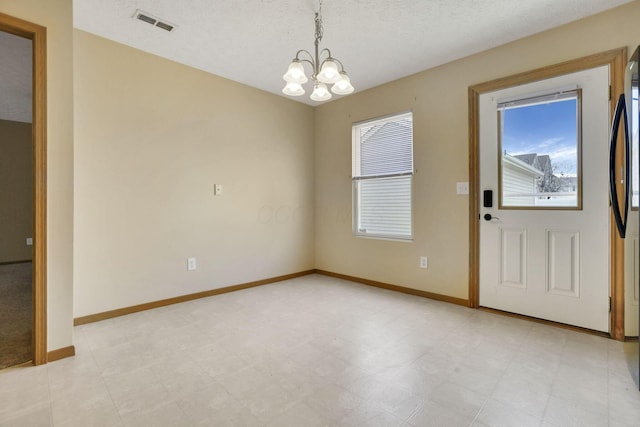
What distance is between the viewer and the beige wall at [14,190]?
5199 mm

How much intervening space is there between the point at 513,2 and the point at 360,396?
111 inches

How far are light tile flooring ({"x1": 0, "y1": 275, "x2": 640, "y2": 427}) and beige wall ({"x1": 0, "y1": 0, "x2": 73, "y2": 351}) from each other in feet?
0.97

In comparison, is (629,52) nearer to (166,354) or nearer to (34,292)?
(166,354)

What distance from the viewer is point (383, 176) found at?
12.5 feet

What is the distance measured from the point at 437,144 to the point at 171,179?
9.23 feet

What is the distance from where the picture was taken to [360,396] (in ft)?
5.38

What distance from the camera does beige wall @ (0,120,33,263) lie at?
17.1 ft

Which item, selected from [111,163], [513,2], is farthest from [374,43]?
[111,163]

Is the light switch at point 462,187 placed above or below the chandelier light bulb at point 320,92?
below

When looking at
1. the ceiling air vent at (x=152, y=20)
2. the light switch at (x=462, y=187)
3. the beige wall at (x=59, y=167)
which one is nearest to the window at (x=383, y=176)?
the light switch at (x=462, y=187)

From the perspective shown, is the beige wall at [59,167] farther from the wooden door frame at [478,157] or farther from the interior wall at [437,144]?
the wooden door frame at [478,157]

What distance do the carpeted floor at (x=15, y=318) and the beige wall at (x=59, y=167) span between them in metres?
0.32

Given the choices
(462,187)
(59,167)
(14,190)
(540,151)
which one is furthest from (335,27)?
(14,190)

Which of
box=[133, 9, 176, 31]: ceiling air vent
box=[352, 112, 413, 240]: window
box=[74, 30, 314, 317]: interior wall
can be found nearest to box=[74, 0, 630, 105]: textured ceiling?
box=[133, 9, 176, 31]: ceiling air vent
